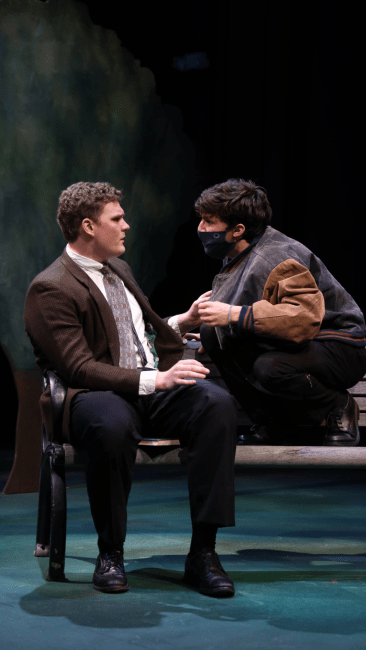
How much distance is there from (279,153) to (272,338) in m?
3.83

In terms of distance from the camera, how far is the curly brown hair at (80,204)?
3172 mm

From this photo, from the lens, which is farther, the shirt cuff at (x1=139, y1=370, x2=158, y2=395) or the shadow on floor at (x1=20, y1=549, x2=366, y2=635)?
the shirt cuff at (x1=139, y1=370, x2=158, y2=395)

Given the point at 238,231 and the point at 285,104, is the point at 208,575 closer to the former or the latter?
the point at 238,231

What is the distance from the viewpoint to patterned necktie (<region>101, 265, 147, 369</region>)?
3.10 metres

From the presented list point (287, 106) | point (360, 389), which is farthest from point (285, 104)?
point (360, 389)

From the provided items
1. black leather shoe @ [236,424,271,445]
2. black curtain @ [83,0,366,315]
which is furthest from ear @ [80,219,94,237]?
black curtain @ [83,0,366,315]

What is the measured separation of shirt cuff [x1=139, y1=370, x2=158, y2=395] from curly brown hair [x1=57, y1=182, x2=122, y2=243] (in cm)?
65

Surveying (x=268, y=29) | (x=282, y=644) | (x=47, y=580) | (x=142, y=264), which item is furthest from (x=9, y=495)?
(x=268, y=29)

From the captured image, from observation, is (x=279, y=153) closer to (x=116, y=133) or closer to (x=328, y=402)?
(x=116, y=133)

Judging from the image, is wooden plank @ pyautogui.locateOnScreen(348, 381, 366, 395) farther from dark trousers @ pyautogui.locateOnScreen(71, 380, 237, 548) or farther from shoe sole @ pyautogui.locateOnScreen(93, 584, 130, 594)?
shoe sole @ pyautogui.locateOnScreen(93, 584, 130, 594)

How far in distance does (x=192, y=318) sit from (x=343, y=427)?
0.75 metres

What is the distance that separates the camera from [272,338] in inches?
116

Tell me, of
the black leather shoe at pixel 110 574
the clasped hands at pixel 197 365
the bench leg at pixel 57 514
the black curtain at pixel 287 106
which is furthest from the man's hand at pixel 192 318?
the black curtain at pixel 287 106

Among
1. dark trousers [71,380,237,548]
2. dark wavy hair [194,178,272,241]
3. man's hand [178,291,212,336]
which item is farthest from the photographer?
man's hand [178,291,212,336]
